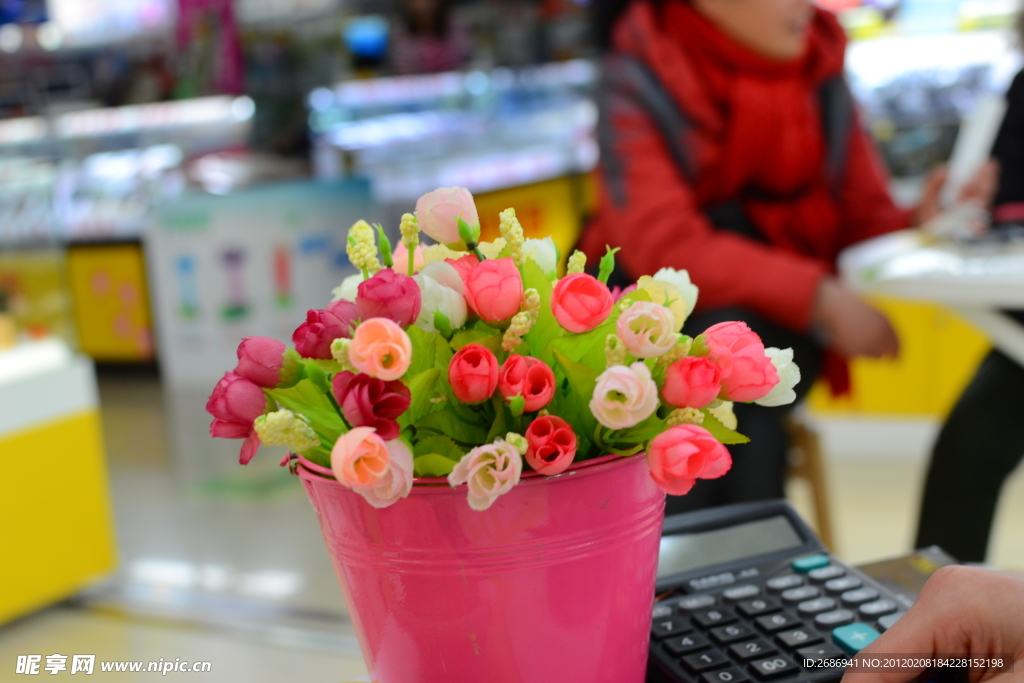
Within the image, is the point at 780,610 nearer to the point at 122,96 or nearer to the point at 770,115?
the point at 770,115

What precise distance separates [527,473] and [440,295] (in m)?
0.10

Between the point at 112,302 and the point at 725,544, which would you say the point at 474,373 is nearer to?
the point at 725,544

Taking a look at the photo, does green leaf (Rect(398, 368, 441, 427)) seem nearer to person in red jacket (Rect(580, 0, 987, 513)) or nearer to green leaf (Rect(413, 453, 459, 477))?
green leaf (Rect(413, 453, 459, 477))

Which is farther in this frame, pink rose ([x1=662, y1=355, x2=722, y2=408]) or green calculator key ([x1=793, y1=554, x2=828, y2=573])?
green calculator key ([x1=793, y1=554, x2=828, y2=573])

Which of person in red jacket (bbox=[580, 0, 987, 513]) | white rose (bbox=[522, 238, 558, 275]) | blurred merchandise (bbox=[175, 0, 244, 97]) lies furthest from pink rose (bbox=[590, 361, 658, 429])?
blurred merchandise (bbox=[175, 0, 244, 97])

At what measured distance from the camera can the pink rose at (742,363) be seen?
1.64 feet

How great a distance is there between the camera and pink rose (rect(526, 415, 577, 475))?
1.56 ft

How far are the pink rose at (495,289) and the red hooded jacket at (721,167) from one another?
0.96 metres

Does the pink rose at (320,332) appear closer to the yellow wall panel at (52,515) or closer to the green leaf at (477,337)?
the green leaf at (477,337)

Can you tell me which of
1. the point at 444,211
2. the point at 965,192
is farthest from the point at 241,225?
the point at 444,211

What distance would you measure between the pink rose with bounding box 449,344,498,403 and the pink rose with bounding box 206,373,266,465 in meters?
0.10

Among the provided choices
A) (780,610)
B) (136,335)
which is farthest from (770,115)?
(136,335)

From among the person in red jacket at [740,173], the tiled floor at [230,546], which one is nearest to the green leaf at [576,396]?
the person in red jacket at [740,173]

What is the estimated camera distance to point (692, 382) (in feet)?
1.60
